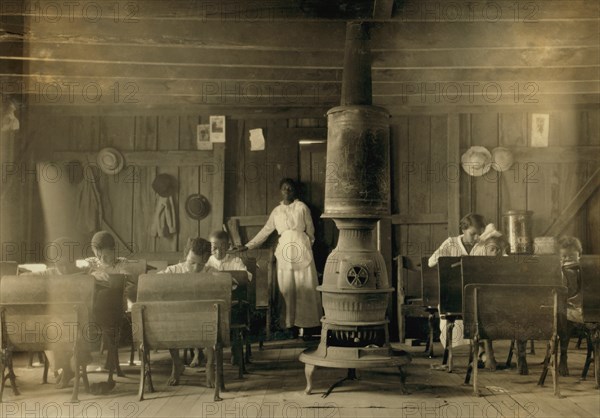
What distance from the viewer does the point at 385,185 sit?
21.0 feet

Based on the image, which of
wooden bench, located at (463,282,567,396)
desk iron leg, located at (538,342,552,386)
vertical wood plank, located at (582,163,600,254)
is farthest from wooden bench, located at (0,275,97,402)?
vertical wood plank, located at (582,163,600,254)

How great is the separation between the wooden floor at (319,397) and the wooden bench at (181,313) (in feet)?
1.15

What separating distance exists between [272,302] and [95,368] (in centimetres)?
309

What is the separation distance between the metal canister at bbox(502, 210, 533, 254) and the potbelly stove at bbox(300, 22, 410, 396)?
4.10 metres

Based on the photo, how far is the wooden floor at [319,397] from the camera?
547cm

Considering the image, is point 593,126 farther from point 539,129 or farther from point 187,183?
point 187,183

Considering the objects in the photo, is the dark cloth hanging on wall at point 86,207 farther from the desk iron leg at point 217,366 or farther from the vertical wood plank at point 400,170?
the desk iron leg at point 217,366

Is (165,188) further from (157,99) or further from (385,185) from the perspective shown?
(385,185)

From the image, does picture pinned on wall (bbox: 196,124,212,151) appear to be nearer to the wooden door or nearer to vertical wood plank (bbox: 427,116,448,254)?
the wooden door

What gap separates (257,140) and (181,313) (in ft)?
16.0

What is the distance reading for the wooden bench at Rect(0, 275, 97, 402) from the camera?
5.59 m

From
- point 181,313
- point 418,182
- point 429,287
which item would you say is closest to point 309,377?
point 181,313

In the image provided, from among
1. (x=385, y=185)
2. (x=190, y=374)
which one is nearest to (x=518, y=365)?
(x=385, y=185)

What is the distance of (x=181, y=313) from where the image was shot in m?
5.75
